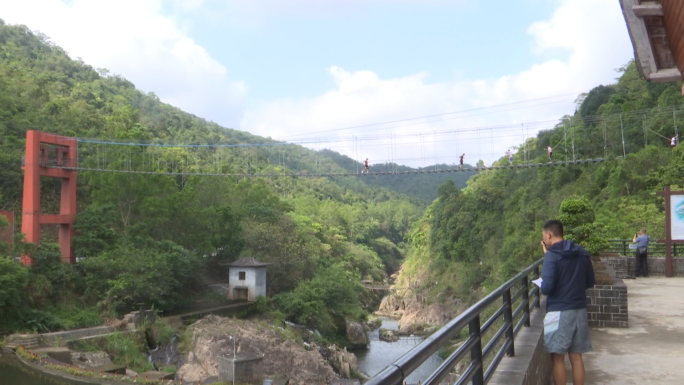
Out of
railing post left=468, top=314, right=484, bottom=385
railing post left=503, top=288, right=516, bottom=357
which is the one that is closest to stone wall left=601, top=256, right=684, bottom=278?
railing post left=503, top=288, right=516, bottom=357

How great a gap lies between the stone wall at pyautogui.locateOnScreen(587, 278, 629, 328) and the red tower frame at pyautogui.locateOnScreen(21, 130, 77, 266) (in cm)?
1918

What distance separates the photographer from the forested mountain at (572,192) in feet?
70.2

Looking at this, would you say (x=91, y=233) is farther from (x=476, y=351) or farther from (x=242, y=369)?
(x=476, y=351)

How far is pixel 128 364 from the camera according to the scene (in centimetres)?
1741

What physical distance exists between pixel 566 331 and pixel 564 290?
29 centimetres

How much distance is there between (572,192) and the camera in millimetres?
28844

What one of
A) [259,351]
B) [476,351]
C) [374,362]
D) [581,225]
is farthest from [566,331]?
[374,362]

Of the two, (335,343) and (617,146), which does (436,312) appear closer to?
(335,343)

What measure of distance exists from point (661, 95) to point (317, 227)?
2272cm

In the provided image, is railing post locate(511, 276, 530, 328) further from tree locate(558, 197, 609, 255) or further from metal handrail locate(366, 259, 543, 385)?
tree locate(558, 197, 609, 255)

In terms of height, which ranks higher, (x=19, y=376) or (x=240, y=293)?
(x=240, y=293)

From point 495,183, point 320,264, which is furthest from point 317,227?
point 495,183

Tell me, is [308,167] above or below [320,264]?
above

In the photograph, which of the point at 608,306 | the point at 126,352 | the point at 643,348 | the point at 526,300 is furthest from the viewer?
the point at 126,352
